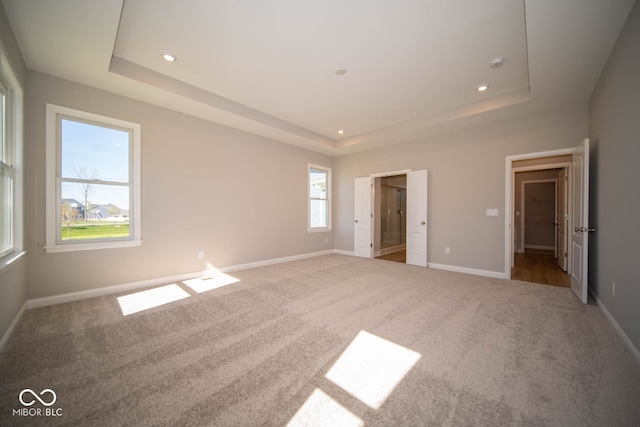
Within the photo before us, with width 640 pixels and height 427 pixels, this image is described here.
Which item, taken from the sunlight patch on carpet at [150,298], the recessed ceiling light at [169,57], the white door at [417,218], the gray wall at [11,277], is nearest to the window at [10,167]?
the gray wall at [11,277]

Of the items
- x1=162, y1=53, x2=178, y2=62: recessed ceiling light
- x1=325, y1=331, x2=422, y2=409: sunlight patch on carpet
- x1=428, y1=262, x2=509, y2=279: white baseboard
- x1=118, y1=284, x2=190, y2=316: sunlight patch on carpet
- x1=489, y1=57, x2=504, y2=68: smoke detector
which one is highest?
x1=162, y1=53, x2=178, y2=62: recessed ceiling light

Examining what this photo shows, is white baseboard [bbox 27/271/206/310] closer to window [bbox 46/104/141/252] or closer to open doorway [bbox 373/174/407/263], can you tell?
window [bbox 46/104/141/252]

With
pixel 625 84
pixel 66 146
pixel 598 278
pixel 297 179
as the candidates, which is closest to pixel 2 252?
pixel 66 146

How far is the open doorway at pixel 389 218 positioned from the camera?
6.39 meters

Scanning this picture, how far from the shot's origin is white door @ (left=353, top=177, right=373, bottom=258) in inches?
237

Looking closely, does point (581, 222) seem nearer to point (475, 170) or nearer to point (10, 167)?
point (475, 170)

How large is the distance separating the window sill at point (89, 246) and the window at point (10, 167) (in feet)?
1.01

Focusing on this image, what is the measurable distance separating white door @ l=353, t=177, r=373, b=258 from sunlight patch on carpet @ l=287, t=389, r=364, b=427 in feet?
15.5

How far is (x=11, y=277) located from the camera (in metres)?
2.26

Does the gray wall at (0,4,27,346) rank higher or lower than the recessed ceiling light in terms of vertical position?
lower

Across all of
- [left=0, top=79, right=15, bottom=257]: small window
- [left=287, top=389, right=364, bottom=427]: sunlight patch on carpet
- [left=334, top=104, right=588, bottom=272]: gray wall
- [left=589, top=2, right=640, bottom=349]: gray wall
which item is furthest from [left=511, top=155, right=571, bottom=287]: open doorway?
[left=0, top=79, right=15, bottom=257]: small window

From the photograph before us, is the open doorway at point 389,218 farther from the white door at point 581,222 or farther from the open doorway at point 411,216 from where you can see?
the white door at point 581,222

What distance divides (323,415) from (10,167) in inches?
140

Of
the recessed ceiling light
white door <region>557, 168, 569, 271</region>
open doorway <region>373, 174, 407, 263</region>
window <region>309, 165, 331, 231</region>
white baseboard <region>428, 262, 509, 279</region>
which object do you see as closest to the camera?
the recessed ceiling light
